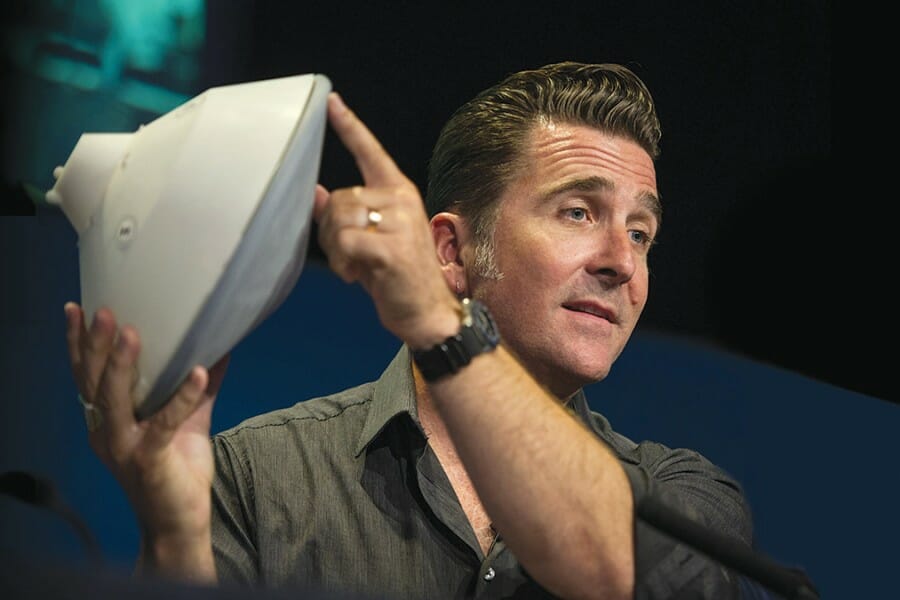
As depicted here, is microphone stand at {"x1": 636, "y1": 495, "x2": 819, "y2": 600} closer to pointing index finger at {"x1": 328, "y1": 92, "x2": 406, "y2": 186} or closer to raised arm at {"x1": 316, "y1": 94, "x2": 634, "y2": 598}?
raised arm at {"x1": 316, "y1": 94, "x2": 634, "y2": 598}

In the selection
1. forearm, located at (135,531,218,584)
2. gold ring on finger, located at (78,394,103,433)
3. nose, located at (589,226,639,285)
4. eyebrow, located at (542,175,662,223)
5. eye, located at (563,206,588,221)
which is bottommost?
forearm, located at (135,531,218,584)

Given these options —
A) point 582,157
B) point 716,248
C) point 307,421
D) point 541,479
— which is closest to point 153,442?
point 541,479

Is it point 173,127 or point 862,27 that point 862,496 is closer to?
point 862,27

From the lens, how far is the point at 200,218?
81cm

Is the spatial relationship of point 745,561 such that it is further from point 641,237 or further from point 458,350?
point 641,237

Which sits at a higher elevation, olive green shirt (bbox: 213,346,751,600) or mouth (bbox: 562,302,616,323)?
mouth (bbox: 562,302,616,323)

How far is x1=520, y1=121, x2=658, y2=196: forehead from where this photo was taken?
1.48 m

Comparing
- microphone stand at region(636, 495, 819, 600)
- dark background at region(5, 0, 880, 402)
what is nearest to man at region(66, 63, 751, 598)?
microphone stand at region(636, 495, 819, 600)

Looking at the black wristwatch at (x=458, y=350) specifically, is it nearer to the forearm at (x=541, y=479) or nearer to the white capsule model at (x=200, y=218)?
the forearm at (x=541, y=479)

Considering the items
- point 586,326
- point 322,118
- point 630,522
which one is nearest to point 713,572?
point 630,522

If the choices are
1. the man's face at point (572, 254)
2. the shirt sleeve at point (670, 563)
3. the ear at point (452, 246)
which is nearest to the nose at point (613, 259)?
the man's face at point (572, 254)

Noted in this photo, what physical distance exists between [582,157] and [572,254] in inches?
6.5

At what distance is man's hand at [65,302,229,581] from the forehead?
2.21ft

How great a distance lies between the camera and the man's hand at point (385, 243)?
90cm
